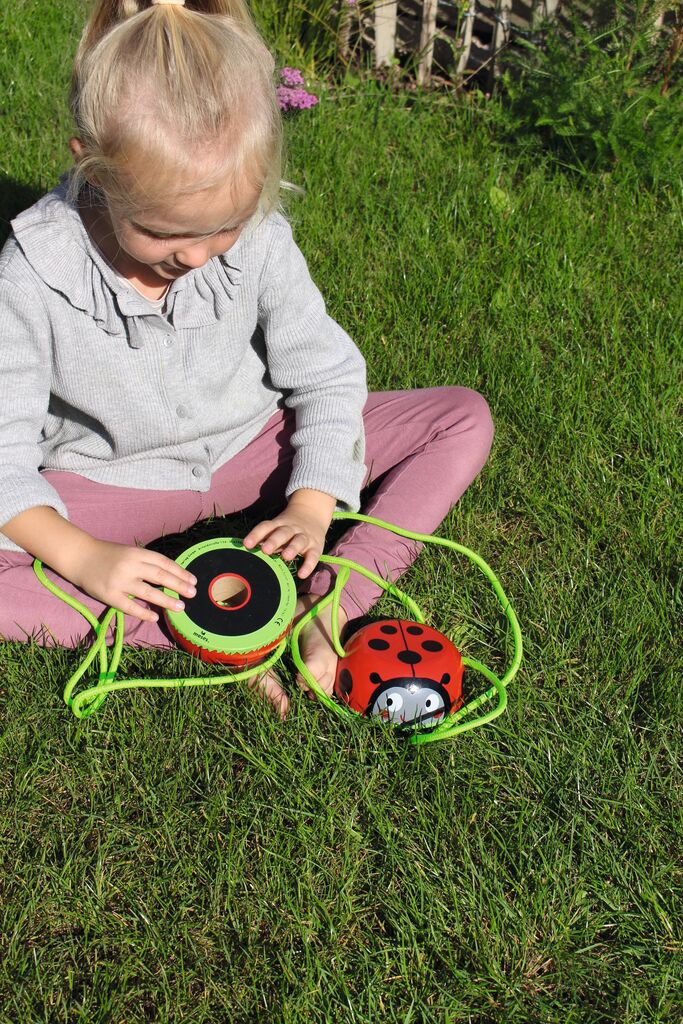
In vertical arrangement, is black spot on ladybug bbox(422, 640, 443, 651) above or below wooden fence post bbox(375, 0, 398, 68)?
below

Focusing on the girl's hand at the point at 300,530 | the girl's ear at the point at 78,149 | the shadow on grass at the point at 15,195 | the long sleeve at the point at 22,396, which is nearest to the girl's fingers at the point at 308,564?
the girl's hand at the point at 300,530

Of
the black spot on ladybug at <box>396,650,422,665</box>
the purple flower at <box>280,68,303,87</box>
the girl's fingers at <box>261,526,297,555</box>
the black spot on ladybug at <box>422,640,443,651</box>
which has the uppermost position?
the purple flower at <box>280,68,303,87</box>

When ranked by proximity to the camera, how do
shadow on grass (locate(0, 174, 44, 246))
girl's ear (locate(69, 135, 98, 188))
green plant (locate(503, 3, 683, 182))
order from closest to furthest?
1. girl's ear (locate(69, 135, 98, 188))
2. shadow on grass (locate(0, 174, 44, 246))
3. green plant (locate(503, 3, 683, 182))

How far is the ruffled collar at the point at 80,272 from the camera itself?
1835mm

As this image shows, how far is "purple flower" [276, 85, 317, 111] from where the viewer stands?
329 cm

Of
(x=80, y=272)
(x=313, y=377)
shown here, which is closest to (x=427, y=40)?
(x=313, y=377)

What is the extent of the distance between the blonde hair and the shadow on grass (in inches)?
58.6

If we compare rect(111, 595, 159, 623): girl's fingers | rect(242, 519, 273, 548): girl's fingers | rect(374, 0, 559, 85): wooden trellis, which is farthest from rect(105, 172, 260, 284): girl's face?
rect(374, 0, 559, 85): wooden trellis

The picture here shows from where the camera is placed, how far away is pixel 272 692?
192 cm

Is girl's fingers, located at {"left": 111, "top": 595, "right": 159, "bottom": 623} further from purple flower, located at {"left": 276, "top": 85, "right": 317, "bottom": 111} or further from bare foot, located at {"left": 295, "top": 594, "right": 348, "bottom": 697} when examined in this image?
purple flower, located at {"left": 276, "top": 85, "right": 317, "bottom": 111}

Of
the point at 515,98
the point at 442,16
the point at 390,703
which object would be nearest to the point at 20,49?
the point at 442,16

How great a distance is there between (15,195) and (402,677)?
2185mm

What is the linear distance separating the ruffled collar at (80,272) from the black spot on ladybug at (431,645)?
81 centimetres

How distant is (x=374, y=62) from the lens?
150 inches
